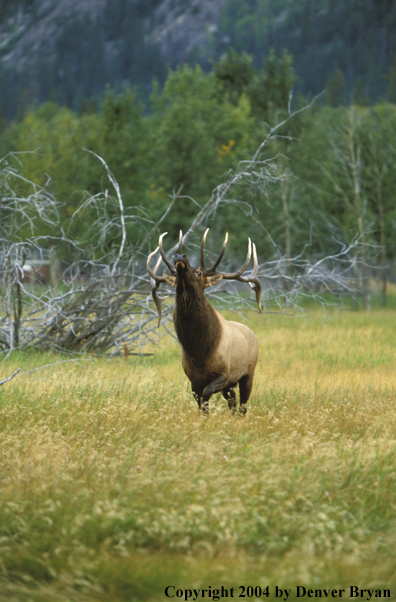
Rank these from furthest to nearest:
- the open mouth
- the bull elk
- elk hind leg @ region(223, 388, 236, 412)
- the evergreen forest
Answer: the evergreen forest < elk hind leg @ region(223, 388, 236, 412) < the bull elk < the open mouth

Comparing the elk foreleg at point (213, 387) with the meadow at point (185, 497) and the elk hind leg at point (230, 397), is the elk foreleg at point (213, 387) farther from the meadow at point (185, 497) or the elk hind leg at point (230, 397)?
the elk hind leg at point (230, 397)

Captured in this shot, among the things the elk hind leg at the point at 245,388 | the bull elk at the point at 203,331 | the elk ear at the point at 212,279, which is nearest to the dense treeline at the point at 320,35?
the elk hind leg at the point at 245,388

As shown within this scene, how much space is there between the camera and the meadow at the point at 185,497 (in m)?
3.34

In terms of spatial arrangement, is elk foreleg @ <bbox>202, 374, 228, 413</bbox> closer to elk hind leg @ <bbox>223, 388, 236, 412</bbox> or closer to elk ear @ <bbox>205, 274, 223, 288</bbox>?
elk hind leg @ <bbox>223, 388, 236, 412</bbox>

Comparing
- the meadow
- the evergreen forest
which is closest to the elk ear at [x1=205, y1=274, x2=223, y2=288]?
the meadow

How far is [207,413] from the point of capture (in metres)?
6.10

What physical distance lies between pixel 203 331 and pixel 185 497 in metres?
2.06

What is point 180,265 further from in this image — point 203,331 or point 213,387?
point 213,387

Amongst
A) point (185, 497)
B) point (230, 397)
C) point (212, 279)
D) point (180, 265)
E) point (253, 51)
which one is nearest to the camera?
point (185, 497)

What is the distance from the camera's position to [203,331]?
19.4ft

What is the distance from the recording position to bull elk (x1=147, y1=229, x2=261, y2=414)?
18.7ft

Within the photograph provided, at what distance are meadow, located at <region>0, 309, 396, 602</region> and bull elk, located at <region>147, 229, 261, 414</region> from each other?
0.36 m

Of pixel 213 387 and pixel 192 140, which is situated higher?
pixel 192 140

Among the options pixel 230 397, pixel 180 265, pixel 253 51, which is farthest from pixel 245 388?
pixel 253 51
